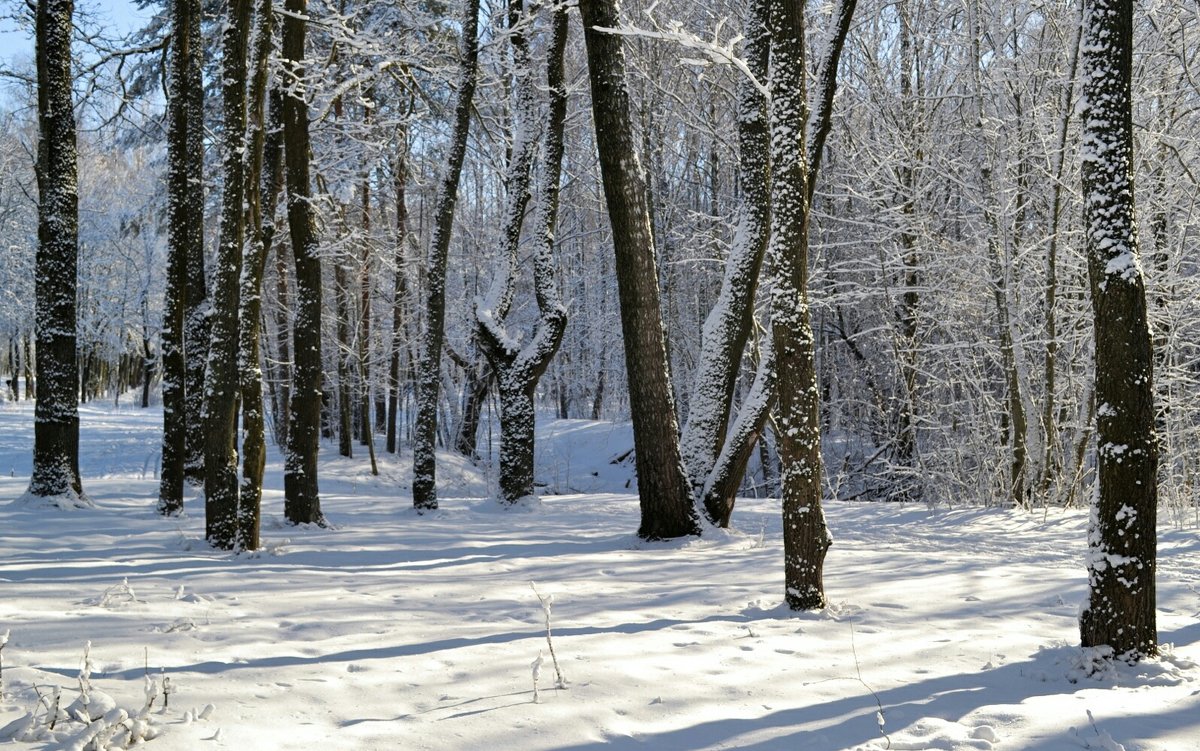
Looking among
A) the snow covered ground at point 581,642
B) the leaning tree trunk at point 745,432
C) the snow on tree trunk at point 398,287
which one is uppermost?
the snow on tree trunk at point 398,287

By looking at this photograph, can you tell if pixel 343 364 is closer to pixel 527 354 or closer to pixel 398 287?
pixel 398 287

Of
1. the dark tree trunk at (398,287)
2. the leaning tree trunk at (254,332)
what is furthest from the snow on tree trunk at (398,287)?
the leaning tree trunk at (254,332)

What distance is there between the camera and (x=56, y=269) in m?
9.46

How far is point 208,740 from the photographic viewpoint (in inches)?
115

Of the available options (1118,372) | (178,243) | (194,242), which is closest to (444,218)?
(194,242)

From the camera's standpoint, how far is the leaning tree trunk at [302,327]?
8.86m

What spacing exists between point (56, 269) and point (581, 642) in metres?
8.16

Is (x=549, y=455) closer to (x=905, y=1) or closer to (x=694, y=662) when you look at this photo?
(x=905, y=1)

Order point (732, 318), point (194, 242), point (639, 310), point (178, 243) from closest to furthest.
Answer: point (639, 310), point (732, 318), point (178, 243), point (194, 242)

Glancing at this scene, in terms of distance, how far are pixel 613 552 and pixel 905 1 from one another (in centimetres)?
1052

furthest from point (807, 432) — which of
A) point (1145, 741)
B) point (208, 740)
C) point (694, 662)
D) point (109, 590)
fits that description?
point (109, 590)

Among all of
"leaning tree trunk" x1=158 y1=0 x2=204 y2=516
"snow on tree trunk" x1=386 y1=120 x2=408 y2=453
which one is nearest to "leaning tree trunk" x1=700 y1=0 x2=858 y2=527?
"leaning tree trunk" x1=158 y1=0 x2=204 y2=516

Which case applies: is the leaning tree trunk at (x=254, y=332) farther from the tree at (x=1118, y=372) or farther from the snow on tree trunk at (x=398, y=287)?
the snow on tree trunk at (x=398, y=287)

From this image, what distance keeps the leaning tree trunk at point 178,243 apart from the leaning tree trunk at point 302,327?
1613 millimetres
